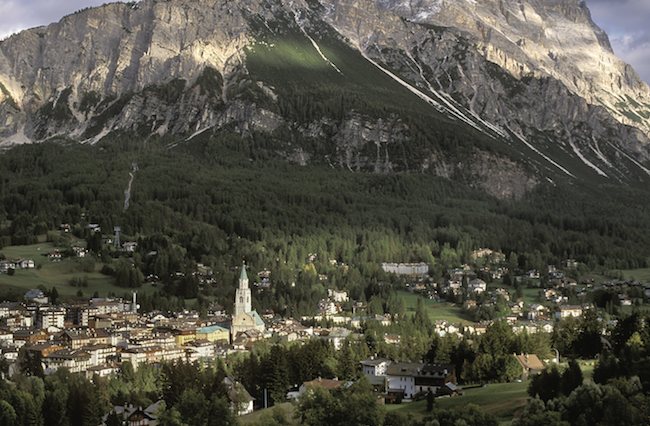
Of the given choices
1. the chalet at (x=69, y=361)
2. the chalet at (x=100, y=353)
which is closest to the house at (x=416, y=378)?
the chalet at (x=100, y=353)

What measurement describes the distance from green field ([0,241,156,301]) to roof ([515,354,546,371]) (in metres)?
76.2

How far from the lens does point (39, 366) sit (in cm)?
8875

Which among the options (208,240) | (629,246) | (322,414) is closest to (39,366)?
(322,414)

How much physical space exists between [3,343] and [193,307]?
39.3m

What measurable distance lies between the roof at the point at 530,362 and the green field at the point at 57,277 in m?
76.2

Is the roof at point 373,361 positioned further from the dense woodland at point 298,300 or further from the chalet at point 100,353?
the chalet at point 100,353

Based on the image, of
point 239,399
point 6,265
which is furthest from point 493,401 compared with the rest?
point 6,265

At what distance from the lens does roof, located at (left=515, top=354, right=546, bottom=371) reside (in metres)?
81.1

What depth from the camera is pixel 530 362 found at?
81.9 m

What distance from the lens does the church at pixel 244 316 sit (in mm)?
117375

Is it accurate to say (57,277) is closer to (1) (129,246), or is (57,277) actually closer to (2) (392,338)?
(1) (129,246)

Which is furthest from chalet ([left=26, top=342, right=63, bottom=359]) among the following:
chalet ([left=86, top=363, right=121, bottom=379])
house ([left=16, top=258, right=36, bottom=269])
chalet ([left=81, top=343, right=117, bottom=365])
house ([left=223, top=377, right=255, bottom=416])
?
house ([left=16, top=258, right=36, bottom=269])

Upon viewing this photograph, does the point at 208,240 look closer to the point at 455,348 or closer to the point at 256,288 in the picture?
the point at 256,288

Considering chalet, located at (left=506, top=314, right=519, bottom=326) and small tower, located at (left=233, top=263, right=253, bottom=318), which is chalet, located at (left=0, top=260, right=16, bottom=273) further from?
chalet, located at (left=506, top=314, right=519, bottom=326)
